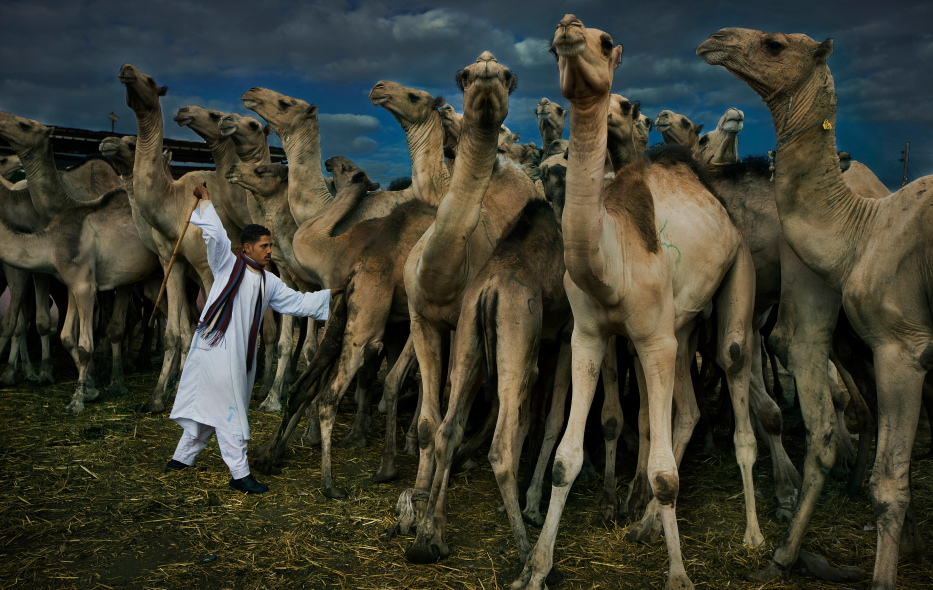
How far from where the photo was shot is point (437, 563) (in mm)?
4664

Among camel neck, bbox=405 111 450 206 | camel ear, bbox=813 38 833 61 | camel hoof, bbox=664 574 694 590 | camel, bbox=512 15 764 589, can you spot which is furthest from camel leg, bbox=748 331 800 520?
camel neck, bbox=405 111 450 206

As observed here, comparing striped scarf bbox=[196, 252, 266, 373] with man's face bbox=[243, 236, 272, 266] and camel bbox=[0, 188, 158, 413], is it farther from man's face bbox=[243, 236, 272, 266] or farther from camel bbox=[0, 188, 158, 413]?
camel bbox=[0, 188, 158, 413]

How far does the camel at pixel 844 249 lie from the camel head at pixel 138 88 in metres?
7.08

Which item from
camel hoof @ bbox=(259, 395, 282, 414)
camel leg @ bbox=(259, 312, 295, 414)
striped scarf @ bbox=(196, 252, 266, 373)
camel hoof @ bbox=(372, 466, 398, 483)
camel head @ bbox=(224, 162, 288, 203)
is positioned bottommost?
camel hoof @ bbox=(372, 466, 398, 483)

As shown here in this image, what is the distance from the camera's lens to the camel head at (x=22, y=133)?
969cm

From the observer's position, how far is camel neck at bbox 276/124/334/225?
8984 millimetres

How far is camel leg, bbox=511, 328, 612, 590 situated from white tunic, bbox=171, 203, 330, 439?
3002 millimetres

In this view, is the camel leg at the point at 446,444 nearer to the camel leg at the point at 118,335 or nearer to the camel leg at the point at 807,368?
the camel leg at the point at 807,368

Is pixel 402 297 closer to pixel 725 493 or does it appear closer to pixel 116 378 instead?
pixel 725 493

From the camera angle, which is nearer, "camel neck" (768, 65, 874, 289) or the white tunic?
"camel neck" (768, 65, 874, 289)

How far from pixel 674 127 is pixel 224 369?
589cm

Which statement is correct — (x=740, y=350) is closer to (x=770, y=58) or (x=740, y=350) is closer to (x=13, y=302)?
(x=770, y=58)

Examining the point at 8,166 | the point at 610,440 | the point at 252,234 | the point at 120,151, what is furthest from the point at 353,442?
the point at 8,166

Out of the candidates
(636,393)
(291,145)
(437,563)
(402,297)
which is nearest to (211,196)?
(291,145)
